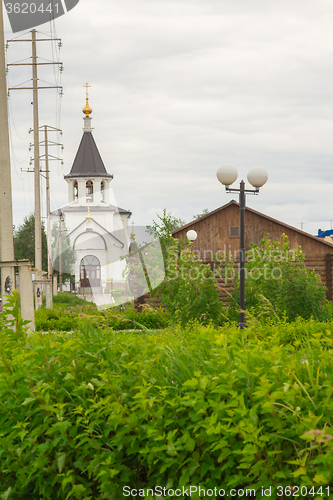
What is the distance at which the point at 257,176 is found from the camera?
30.8 feet

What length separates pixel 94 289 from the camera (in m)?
51.8

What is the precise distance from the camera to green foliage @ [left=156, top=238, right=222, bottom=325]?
30.7ft

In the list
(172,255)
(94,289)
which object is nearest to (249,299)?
(172,255)

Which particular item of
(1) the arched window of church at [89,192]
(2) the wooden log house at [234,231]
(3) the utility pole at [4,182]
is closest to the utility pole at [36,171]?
(2) the wooden log house at [234,231]

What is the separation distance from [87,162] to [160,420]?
59.9 metres

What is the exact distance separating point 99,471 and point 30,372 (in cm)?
73

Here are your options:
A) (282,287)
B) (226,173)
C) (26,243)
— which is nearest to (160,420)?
(282,287)

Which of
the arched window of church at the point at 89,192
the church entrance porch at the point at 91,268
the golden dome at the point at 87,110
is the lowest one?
the church entrance porch at the point at 91,268

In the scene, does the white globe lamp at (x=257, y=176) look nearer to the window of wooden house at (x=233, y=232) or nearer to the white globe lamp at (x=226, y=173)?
the white globe lamp at (x=226, y=173)

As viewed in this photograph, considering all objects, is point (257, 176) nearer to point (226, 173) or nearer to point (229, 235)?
point (226, 173)

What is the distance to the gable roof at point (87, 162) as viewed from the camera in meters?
59.8

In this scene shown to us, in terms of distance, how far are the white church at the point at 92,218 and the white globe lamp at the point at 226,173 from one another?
4613 centimetres

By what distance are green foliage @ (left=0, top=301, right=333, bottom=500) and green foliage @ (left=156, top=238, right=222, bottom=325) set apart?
6.28 metres

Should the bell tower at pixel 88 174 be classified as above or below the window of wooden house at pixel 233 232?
above
